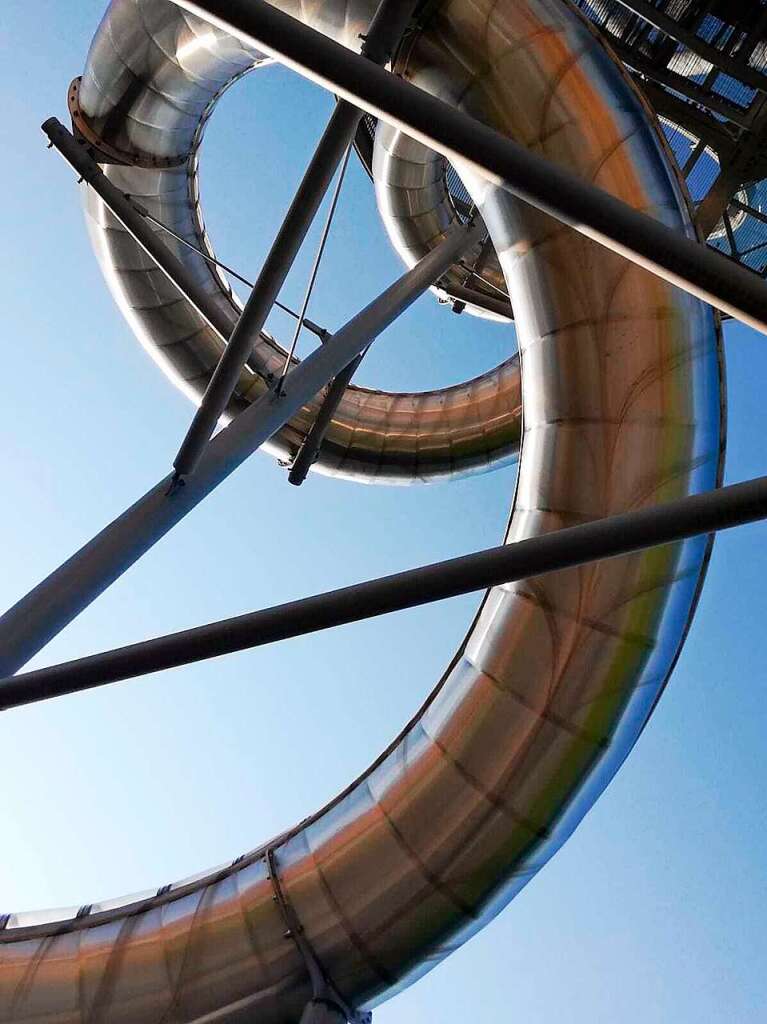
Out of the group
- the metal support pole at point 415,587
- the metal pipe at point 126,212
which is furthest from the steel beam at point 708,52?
the metal support pole at point 415,587

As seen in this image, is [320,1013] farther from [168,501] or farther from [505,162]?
[505,162]

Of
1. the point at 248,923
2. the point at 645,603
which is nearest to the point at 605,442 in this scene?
the point at 645,603

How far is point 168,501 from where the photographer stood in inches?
188

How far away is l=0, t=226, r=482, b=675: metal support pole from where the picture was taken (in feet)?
13.7

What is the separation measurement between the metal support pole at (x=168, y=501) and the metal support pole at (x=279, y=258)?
0.75 feet

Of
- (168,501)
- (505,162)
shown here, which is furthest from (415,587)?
(168,501)

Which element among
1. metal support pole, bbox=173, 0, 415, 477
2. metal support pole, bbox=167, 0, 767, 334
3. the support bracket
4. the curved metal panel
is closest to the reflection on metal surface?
the support bracket

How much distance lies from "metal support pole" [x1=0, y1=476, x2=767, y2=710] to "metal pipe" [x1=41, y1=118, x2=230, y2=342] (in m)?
3.70

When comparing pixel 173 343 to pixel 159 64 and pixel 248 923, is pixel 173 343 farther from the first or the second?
pixel 248 923

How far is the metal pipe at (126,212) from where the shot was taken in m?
6.27

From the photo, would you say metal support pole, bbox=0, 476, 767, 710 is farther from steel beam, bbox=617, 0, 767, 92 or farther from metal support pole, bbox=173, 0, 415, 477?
steel beam, bbox=617, 0, 767, 92

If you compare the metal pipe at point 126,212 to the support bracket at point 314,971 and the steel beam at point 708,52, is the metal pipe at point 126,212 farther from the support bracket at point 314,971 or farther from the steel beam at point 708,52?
the steel beam at point 708,52

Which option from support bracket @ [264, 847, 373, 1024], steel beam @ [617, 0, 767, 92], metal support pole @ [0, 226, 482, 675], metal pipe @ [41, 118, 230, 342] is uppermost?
steel beam @ [617, 0, 767, 92]

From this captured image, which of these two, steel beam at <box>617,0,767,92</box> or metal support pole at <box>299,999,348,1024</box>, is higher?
steel beam at <box>617,0,767,92</box>
